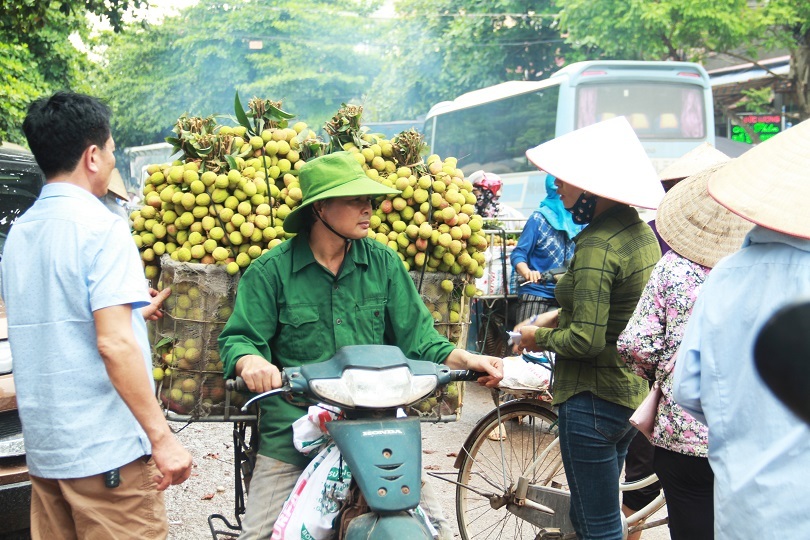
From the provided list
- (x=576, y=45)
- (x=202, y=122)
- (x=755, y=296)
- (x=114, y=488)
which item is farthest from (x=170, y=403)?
(x=576, y=45)

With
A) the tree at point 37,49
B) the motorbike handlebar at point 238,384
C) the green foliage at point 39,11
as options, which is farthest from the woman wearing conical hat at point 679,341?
the green foliage at point 39,11

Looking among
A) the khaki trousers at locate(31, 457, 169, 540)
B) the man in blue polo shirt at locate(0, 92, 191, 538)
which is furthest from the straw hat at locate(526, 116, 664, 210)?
the khaki trousers at locate(31, 457, 169, 540)

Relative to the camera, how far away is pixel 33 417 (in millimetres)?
2438

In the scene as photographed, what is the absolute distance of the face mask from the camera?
3.44 metres

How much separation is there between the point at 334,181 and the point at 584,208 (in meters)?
1.17

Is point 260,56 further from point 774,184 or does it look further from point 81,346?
point 774,184

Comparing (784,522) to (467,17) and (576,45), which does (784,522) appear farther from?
(467,17)

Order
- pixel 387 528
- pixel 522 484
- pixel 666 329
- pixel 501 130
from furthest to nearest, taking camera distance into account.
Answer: pixel 501 130 → pixel 522 484 → pixel 666 329 → pixel 387 528

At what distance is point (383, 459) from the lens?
2.23 meters

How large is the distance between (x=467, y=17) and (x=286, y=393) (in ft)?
81.3

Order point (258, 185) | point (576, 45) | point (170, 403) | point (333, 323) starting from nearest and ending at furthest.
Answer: point (333, 323)
point (170, 403)
point (258, 185)
point (576, 45)

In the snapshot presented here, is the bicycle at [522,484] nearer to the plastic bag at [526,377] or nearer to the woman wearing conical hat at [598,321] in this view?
the plastic bag at [526,377]

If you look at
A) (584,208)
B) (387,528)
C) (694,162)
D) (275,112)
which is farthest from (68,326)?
(694,162)

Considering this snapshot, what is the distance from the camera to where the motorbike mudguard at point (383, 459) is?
2189mm
